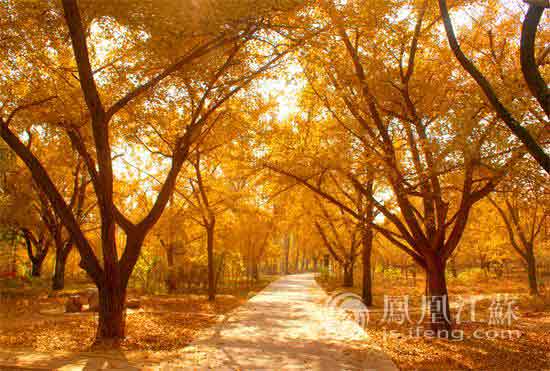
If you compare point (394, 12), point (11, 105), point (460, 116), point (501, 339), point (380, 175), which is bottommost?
point (501, 339)

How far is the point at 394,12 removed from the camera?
8.04 metres

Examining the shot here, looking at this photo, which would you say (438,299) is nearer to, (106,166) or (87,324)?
(106,166)

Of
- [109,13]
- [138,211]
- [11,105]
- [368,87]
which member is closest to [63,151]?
[11,105]

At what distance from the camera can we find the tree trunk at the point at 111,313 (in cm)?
761

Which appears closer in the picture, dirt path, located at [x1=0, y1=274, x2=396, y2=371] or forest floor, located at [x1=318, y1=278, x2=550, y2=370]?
dirt path, located at [x1=0, y1=274, x2=396, y2=371]

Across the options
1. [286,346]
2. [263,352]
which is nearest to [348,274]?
[286,346]

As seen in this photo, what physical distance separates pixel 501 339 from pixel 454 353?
6.67 ft

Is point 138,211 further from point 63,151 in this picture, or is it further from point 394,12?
point 394,12

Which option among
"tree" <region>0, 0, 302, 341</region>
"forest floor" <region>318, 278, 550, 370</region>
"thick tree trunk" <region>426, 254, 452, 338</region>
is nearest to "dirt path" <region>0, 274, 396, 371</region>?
"forest floor" <region>318, 278, 550, 370</region>

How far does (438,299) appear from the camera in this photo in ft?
29.8

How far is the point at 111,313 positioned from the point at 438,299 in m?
6.99

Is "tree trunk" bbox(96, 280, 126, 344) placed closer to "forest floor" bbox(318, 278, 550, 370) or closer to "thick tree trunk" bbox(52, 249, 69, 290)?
"forest floor" bbox(318, 278, 550, 370)

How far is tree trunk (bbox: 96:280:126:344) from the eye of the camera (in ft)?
25.0

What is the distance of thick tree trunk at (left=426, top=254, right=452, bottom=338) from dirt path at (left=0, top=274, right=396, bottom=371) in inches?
65.1
